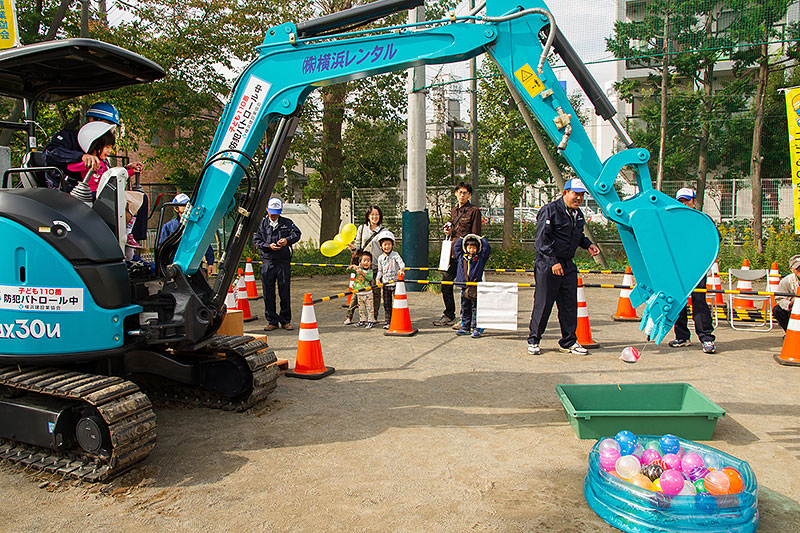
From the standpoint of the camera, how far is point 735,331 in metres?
8.98

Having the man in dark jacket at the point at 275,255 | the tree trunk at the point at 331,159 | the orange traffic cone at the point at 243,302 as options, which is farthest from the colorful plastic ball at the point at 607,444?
the tree trunk at the point at 331,159

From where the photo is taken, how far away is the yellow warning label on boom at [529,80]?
467 centimetres

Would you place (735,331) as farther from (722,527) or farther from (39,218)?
(39,218)

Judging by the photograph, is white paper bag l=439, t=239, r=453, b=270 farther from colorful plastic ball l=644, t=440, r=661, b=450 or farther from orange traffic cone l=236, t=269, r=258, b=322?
colorful plastic ball l=644, t=440, r=661, b=450

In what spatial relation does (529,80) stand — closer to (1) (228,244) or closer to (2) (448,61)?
(2) (448,61)

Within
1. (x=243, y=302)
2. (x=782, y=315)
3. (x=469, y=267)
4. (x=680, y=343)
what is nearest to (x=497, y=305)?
(x=469, y=267)

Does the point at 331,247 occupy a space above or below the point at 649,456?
above

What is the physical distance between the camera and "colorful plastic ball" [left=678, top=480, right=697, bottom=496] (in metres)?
3.39

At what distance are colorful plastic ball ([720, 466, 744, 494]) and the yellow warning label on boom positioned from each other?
2.89 meters

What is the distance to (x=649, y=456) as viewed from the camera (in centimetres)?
379

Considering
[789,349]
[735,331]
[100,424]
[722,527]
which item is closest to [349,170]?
[735,331]

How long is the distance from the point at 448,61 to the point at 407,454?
308cm

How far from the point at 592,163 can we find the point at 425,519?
9.09 ft

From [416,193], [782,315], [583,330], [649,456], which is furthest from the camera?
[416,193]
